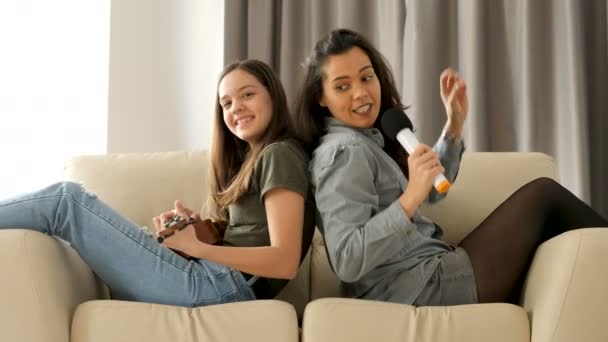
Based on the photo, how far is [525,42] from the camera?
2867mm

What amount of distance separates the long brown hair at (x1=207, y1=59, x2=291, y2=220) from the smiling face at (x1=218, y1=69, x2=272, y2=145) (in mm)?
14

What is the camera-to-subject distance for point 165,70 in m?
3.30

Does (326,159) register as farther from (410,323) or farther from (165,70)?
(165,70)

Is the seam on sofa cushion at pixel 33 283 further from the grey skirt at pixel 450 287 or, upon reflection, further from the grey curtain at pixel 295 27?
the grey curtain at pixel 295 27

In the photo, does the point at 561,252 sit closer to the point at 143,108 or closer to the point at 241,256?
the point at 241,256

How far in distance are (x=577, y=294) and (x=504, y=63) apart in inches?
61.4

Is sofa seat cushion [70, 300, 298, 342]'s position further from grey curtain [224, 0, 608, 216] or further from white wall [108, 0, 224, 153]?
white wall [108, 0, 224, 153]

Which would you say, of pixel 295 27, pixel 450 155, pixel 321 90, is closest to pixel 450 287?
pixel 450 155

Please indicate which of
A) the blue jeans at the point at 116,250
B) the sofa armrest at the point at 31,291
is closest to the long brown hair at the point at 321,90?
the blue jeans at the point at 116,250

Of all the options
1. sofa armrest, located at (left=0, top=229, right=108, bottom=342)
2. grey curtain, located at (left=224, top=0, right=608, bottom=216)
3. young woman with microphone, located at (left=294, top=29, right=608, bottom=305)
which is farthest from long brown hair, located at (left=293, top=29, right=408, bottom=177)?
grey curtain, located at (left=224, top=0, right=608, bottom=216)

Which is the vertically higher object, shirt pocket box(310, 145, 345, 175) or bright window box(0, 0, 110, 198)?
bright window box(0, 0, 110, 198)

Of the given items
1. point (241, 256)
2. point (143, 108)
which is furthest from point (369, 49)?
point (143, 108)

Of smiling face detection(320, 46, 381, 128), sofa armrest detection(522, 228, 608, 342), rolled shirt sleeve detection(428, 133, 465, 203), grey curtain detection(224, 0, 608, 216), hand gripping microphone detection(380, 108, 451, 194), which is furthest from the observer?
grey curtain detection(224, 0, 608, 216)

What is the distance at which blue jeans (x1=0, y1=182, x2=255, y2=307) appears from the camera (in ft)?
5.67
